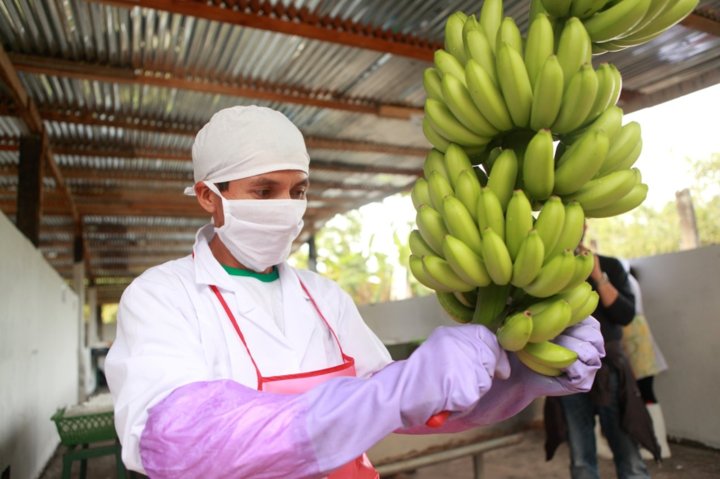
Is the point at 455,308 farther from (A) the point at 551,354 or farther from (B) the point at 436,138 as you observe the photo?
(B) the point at 436,138

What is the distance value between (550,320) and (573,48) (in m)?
0.61

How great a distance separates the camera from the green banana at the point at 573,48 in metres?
1.21

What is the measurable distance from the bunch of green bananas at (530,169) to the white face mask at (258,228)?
16.4 inches

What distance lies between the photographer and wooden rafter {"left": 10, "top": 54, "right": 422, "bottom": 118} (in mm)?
4723

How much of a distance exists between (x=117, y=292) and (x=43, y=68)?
1711 centimetres

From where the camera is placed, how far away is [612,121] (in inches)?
48.3

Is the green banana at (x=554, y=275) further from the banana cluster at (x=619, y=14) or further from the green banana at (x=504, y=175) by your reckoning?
the banana cluster at (x=619, y=14)

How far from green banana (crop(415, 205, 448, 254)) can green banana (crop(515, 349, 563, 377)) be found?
311 mm

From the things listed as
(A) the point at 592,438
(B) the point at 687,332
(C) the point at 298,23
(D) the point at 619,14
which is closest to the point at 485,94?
(D) the point at 619,14

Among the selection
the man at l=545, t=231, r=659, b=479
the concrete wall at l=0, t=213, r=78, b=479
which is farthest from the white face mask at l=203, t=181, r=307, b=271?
the concrete wall at l=0, t=213, r=78, b=479

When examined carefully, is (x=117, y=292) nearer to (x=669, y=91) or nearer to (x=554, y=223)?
(x=669, y=91)

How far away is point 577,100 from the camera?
1185mm

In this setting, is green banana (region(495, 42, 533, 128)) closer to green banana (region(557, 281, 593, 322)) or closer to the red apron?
green banana (region(557, 281, 593, 322))

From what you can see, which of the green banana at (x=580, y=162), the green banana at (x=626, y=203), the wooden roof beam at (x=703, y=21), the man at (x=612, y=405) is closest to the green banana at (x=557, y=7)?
the green banana at (x=580, y=162)
